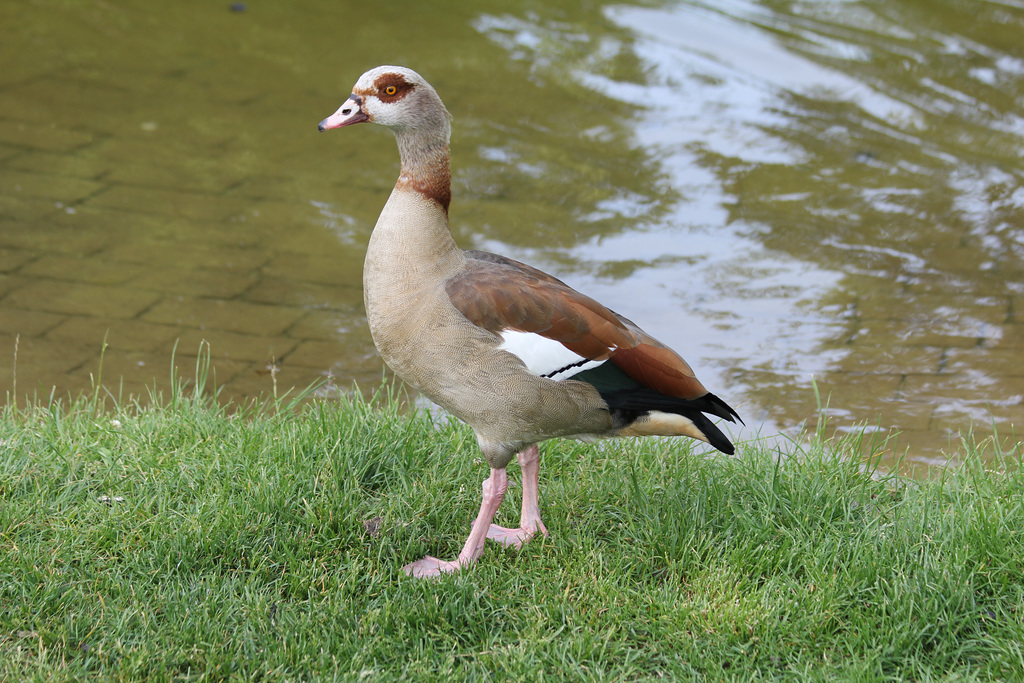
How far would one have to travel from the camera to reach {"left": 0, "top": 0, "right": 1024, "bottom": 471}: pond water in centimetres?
556

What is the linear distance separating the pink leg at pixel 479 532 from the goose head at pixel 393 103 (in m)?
1.22

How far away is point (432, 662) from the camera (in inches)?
126

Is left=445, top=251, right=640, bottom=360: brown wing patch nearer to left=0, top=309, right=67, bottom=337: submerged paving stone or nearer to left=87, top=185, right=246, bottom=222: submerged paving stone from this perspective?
left=0, top=309, right=67, bottom=337: submerged paving stone

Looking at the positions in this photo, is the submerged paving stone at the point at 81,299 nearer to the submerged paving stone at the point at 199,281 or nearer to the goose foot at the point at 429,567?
the submerged paving stone at the point at 199,281

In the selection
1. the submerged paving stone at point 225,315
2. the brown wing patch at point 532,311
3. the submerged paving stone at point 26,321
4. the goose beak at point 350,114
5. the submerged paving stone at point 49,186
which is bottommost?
the submerged paving stone at point 26,321

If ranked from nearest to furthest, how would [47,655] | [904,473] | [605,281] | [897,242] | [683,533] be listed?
[47,655]
[683,533]
[904,473]
[605,281]
[897,242]

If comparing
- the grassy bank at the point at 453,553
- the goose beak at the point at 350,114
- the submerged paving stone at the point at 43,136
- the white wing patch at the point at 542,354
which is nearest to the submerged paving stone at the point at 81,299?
the grassy bank at the point at 453,553

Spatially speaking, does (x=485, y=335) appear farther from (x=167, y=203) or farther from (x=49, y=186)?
(x=49, y=186)

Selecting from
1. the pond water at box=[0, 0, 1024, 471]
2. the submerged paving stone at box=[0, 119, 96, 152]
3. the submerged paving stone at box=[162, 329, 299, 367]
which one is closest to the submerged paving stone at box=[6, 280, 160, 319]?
the pond water at box=[0, 0, 1024, 471]

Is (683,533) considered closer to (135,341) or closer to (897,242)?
(135,341)

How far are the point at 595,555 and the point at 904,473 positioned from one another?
1.57 m

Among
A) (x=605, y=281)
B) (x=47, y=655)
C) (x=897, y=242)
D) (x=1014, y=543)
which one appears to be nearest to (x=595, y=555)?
(x=1014, y=543)

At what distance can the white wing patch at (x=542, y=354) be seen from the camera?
11.0 feet

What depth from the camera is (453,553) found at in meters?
3.78
